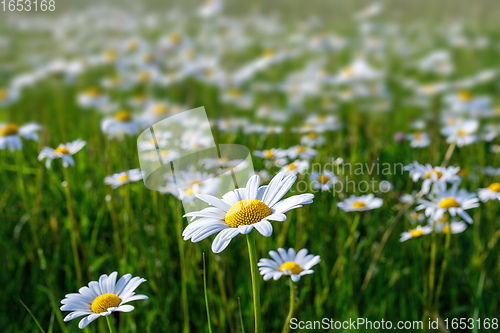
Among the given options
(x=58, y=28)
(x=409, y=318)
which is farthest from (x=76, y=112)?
(x=409, y=318)

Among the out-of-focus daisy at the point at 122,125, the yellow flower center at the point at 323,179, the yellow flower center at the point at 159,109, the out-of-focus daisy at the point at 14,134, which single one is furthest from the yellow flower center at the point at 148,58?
the yellow flower center at the point at 323,179

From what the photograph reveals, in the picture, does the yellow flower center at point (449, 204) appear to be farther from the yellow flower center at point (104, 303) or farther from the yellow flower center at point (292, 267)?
the yellow flower center at point (104, 303)

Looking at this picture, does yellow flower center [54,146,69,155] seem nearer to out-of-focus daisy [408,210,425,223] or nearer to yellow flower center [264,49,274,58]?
out-of-focus daisy [408,210,425,223]

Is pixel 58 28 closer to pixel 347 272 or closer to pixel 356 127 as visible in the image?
pixel 356 127

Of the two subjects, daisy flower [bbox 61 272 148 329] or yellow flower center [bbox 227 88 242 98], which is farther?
yellow flower center [bbox 227 88 242 98]

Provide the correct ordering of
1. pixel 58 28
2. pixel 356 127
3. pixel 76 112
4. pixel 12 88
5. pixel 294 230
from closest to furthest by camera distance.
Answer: pixel 294 230 < pixel 356 127 < pixel 12 88 < pixel 76 112 < pixel 58 28

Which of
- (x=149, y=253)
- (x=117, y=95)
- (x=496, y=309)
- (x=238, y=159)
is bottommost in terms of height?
(x=496, y=309)

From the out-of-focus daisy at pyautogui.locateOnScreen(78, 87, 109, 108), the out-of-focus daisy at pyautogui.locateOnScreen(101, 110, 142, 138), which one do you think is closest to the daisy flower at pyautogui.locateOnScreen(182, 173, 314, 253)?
the out-of-focus daisy at pyautogui.locateOnScreen(101, 110, 142, 138)
